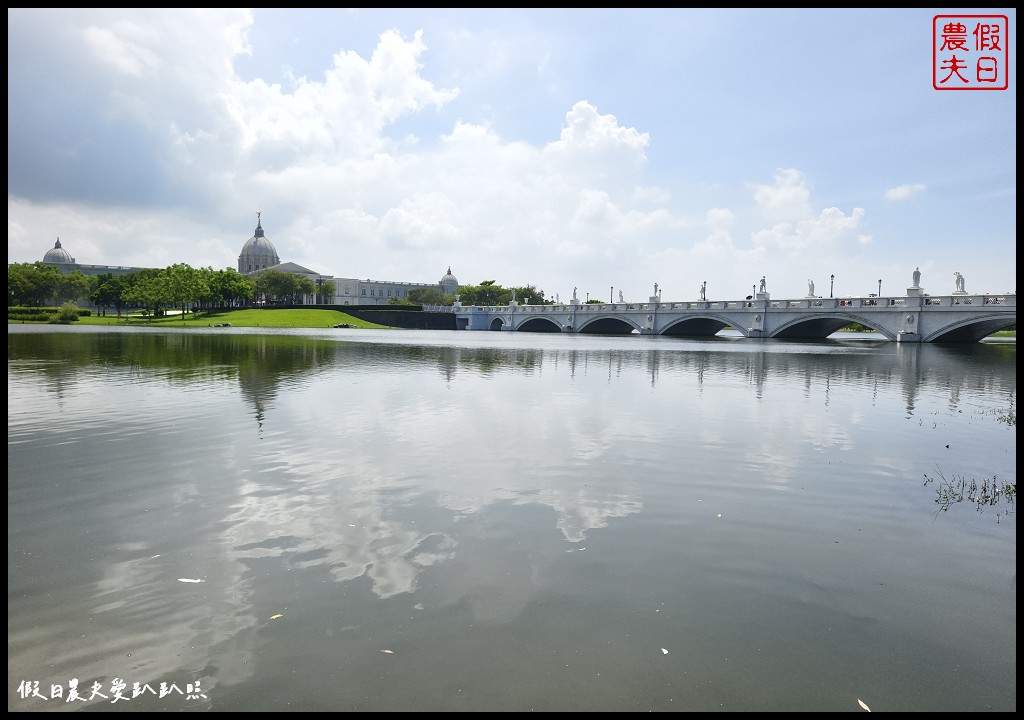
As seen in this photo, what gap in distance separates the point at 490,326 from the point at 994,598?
129 metres

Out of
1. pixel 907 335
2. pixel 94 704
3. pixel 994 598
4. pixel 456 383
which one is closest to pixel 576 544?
pixel 994 598

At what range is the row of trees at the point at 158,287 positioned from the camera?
107062 mm

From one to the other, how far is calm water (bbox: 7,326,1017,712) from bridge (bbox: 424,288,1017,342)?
128ft

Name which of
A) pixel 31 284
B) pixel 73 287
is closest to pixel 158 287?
pixel 31 284

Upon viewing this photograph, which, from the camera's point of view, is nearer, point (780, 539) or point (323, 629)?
point (323, 629)

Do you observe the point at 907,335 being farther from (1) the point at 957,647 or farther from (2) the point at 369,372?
(1) the point at 957,647

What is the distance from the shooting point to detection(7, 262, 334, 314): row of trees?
10706cm

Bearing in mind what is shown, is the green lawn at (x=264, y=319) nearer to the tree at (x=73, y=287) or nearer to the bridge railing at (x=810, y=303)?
the tree at (x=73, y=287)

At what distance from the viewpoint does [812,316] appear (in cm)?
6969

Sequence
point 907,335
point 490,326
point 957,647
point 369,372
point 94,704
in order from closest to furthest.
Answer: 1. point 94,704
2. point 957,647
3. point 369,372
4. point 907,335
5. point 490,326

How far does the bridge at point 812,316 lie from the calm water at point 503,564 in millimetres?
38993

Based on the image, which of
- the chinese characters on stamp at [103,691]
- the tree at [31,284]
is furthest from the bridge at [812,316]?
the tree at [31,284]

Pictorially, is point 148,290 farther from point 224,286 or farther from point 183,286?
point 224,286

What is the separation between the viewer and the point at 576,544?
296 inches
